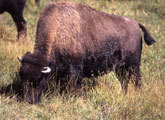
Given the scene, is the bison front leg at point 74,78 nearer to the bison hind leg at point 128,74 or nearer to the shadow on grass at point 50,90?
the shadow on grass at point 50,90

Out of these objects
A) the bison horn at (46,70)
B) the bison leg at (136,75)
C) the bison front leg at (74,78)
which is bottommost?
the bison leg at (136,75)

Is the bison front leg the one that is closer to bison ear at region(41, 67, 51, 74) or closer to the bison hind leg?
bison ear at region(41, 67, 51, 74)

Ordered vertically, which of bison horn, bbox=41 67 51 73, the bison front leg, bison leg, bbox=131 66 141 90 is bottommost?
bison leg, bbox=131 66 141 90

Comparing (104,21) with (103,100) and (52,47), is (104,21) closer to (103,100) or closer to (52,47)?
(52,47)

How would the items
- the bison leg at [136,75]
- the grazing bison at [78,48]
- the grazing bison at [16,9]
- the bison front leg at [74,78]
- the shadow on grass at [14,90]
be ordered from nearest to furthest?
the grazing bison at [78,48]
the shadow on grass at [14,90]
the bison front leg at [74,78]
the bison leg at [136,75]
the grazing bison at [16,9]

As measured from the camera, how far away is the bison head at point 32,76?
4.74m

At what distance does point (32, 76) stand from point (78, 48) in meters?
0.96

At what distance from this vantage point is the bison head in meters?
4.74

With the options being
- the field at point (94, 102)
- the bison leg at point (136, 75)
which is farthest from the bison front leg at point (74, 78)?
the bison leg at point (136, 75)

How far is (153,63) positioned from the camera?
283 inches

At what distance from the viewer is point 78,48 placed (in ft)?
17.0

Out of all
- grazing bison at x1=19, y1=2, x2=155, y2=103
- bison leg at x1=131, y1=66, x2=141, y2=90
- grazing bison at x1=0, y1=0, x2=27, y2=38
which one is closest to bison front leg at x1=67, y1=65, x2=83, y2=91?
grazing bison at x1=19, y1=2, x2=155, y2=103

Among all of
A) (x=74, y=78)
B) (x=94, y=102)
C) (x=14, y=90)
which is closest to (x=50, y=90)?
(x=74, y=78)

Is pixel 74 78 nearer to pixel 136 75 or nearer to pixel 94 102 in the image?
pixel 94 102
